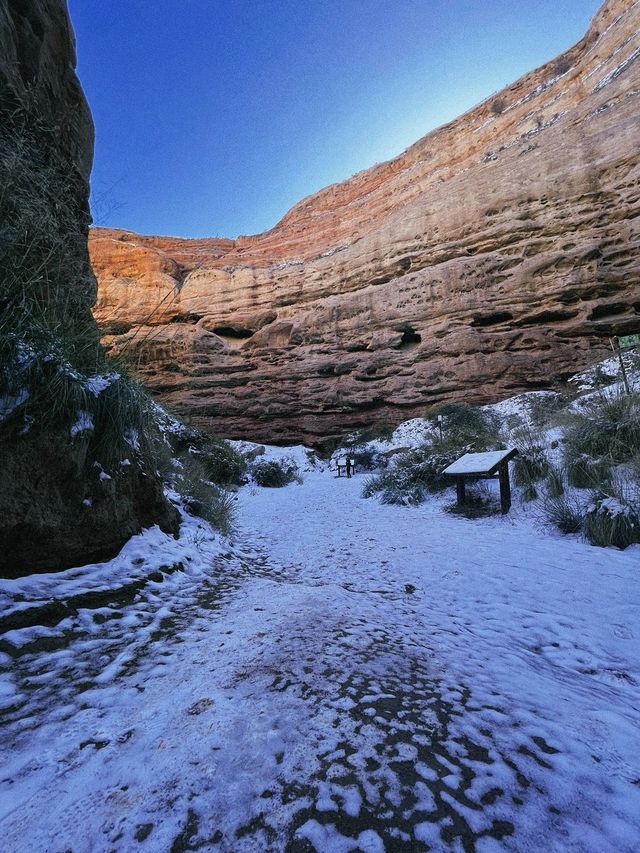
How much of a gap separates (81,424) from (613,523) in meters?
4.36

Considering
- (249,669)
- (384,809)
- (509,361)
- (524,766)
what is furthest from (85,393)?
(509,361)

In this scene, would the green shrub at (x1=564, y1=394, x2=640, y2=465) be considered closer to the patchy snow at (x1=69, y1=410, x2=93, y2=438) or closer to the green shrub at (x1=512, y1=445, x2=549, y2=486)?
the green shrub at (x1=512, y1=445, x2=549, y2=486)

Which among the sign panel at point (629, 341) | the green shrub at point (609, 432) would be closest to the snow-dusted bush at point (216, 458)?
the green shrub at point (609, 432)

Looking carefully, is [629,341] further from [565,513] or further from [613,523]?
[613,523]

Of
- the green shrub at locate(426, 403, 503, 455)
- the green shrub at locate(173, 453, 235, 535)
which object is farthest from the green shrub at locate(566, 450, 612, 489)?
the green shrub at locate(173, 453, 235, 535)

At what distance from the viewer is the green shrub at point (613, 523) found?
3.22m

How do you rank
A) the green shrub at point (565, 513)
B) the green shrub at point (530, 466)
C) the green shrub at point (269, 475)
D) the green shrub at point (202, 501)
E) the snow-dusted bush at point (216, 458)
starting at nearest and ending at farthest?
the green shrub at point (565, 513)
the green shrub at point (202, 501)
the green shrub at point (530, 466)
the snow-dusted bush at point (216, 458)
the green shrub at point (269, 475)

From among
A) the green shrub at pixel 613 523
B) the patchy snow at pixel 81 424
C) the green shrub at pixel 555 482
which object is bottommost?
the green shrub at pixel 613 523

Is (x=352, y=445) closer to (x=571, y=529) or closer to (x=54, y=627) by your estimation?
(x=571, y=529)

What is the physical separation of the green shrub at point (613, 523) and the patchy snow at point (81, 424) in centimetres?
431

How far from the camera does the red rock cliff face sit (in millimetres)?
15359

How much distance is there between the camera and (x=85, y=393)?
8.23 ft

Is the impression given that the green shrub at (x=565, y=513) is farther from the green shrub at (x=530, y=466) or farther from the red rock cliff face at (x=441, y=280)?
the red rock cliff face at (x=441, y=280)

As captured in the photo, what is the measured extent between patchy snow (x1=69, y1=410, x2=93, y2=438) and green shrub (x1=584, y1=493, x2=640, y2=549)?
14.1 feet
